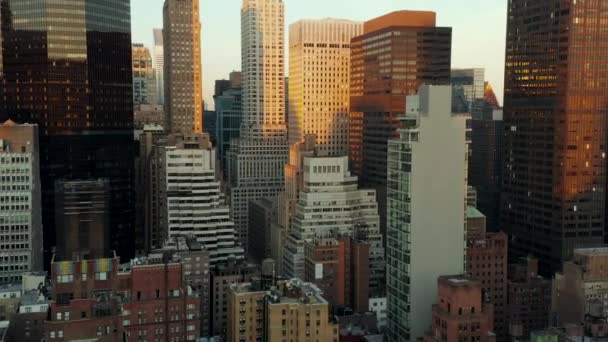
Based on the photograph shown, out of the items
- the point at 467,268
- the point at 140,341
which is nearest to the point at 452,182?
the point at 467,268

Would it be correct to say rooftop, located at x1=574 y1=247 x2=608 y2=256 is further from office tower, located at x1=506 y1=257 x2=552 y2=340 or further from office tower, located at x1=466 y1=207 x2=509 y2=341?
office tower, located at x1=466 y1=207 x2=509 y2=341

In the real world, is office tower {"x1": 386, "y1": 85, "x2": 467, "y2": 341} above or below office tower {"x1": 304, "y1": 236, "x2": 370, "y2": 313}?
above

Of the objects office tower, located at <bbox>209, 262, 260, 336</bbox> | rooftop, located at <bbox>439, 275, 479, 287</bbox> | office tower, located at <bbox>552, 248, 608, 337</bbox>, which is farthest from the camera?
office tower, located at <bbox>209, 262, 260, 336</bbox>

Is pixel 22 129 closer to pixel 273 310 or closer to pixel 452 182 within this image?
pixel 273 310

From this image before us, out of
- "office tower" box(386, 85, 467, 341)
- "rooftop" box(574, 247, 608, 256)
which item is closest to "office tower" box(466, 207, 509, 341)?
"rooftop" box(574, 247, 608, 256)

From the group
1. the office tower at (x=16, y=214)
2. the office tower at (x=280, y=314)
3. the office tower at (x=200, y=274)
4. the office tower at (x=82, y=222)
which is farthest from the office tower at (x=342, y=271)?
the office tower at (x=16, y=214)
